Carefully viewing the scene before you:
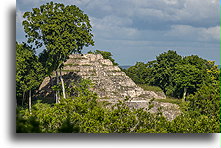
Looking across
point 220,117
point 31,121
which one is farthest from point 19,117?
point 220,117

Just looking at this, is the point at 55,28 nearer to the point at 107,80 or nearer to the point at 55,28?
the point at 55,28

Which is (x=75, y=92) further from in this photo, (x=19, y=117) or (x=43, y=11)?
(x=19, y=117)

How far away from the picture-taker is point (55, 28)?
9.95 metres

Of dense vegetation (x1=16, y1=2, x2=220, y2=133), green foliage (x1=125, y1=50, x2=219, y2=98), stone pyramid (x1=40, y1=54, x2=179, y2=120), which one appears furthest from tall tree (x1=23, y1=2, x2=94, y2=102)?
green foliage (x1=125, y1=50, x2=219, y2=98)

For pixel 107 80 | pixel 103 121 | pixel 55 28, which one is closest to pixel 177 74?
pixel 107 80

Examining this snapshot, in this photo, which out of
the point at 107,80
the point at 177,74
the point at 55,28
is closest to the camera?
the point at 55,28

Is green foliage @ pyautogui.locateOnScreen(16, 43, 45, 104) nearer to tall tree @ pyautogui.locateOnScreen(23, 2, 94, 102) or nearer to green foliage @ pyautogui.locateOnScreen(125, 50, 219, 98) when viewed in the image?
tall tree @ pyautogui.locateOnScreen(23, 2, 94, 102)

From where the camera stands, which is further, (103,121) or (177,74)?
(177,74)

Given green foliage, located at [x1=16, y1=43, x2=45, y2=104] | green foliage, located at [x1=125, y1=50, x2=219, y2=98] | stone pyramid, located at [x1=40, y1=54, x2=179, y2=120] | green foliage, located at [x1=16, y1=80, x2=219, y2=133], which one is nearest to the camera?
green foliage, located at [x1=16, y1=80, x2=219, y2=133]

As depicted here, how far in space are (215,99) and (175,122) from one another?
1.50 m

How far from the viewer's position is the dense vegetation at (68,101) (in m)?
7.66

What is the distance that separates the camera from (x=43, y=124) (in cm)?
751

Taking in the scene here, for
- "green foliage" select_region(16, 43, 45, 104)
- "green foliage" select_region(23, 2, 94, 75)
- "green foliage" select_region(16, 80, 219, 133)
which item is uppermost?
"green foliage" select_region(23, 2, 94, 75)

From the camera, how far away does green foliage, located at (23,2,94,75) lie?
963cm
